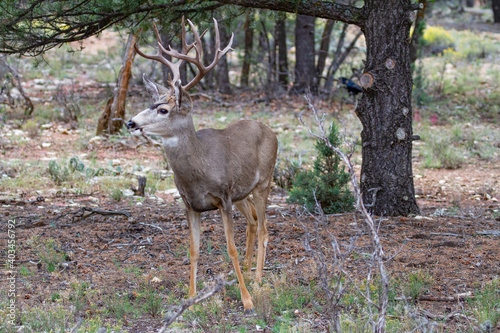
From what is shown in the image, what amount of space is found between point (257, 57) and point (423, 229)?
13.0 m

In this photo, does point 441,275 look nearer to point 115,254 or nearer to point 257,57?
point 115,254

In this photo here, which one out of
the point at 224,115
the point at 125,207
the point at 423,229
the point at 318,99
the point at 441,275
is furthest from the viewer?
the point at 318,99

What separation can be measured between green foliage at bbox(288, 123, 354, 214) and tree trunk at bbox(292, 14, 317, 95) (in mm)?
9793

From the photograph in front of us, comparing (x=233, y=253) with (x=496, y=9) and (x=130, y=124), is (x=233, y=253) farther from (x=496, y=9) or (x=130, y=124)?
(x=496, y=9)

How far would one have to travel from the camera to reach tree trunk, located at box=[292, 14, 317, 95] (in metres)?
17.5

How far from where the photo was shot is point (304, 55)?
17.7 meters

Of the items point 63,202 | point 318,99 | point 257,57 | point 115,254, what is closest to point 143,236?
point 115,254

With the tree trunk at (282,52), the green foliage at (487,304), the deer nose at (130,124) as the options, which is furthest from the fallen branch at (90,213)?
the tree trunk at (282,52)

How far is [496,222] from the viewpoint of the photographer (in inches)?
293

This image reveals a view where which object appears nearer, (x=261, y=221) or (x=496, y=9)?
(x=261, y=221)

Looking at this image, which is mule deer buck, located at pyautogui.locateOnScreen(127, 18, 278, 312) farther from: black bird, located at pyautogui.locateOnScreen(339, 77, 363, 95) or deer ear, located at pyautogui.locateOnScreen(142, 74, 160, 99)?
black bird, located at pyautogui.locateOnScreen(339, 77, 363, 95)

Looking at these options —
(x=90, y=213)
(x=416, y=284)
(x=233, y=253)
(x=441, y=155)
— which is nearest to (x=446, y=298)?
(x=416, y=284)

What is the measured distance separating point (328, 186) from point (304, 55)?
10.6 meters

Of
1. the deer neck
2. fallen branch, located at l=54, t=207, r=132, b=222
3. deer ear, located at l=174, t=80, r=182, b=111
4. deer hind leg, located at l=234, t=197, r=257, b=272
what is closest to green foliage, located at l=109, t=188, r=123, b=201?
fallen branch, located at l=54, t=207, r=132, b=222
